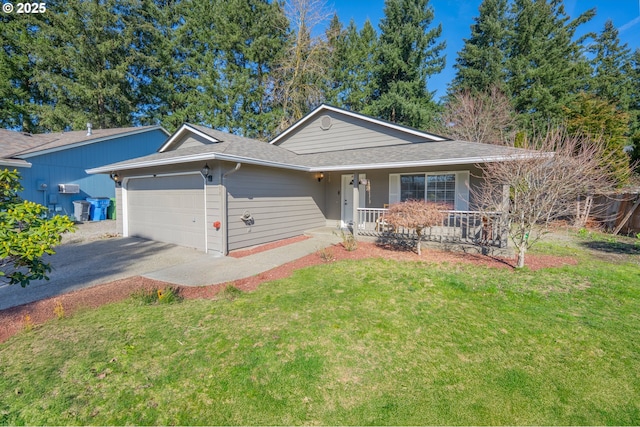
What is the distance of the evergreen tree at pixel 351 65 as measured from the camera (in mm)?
21984

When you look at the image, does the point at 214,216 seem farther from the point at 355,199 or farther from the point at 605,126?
the point at 605,126

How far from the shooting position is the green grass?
7.81 ft

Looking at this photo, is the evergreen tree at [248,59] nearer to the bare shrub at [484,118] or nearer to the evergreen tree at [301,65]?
the evergreen tree at [301,65]

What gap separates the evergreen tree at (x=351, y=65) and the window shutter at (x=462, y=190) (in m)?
14.9

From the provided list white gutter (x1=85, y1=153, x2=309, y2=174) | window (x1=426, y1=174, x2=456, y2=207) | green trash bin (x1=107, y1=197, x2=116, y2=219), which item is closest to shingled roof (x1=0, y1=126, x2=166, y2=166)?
green trash bin (x1=107, y1=197, x2=116, y2=219)

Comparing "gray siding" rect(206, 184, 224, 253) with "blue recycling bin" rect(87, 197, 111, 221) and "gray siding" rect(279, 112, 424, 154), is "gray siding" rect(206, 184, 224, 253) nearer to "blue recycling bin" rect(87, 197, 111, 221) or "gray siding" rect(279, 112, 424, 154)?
"gray siding" rect(279, 112, 424, 154)

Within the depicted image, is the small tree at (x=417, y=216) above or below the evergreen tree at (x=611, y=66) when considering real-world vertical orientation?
below

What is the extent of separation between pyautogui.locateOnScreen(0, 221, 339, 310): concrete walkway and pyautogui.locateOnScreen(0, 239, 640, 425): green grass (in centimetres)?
157

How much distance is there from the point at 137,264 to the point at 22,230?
13.1ft

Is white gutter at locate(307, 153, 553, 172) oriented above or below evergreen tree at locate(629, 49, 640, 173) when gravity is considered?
below

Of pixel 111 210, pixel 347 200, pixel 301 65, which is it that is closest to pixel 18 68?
pixel 111 210

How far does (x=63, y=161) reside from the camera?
14.1 metres

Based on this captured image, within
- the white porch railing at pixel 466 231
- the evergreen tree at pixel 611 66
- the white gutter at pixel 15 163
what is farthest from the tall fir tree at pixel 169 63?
the evergreen tree at pixel 611 66

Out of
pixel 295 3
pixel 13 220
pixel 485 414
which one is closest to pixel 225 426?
pixel 485 414
